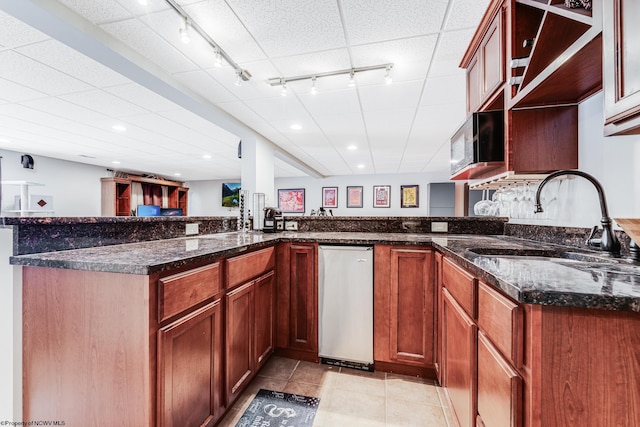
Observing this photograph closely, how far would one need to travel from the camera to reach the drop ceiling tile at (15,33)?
1750 mm

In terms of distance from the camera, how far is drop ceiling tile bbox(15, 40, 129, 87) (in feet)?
6.72

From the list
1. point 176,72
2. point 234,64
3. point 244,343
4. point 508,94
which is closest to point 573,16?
point 508,94

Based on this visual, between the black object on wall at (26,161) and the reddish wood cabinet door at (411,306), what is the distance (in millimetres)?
7278

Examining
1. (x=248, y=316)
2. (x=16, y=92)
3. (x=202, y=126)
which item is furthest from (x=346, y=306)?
(x=16, y=92)

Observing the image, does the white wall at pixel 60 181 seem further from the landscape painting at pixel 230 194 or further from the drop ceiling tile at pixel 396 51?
the drop ceiling tile at pixel 396 51

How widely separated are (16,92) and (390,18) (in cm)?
361

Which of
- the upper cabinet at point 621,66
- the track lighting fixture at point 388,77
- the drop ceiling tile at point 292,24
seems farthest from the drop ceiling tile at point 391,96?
the upper cabinet at point 621,66

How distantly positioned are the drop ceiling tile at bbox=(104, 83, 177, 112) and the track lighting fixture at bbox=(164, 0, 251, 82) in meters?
1.14

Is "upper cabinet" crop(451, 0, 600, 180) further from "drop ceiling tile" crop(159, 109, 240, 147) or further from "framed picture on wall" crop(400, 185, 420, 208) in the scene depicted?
"framed picture on wall" crop(400, 185, 420, 208)

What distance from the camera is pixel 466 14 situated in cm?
169

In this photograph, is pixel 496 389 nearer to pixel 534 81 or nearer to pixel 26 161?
pixel 534 81

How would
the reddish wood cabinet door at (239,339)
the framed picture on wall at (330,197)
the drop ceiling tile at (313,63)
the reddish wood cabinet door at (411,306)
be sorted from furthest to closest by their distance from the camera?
the framed picture on wall at (330,197) < the drop ceiling tile at (313,63) < the reddish wood cabinet door at (411,306) < the reddish wood cabinet door at (239,339)

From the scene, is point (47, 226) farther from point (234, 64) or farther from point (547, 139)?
point (547, 139)

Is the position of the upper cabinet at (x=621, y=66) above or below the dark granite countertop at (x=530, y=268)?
above
